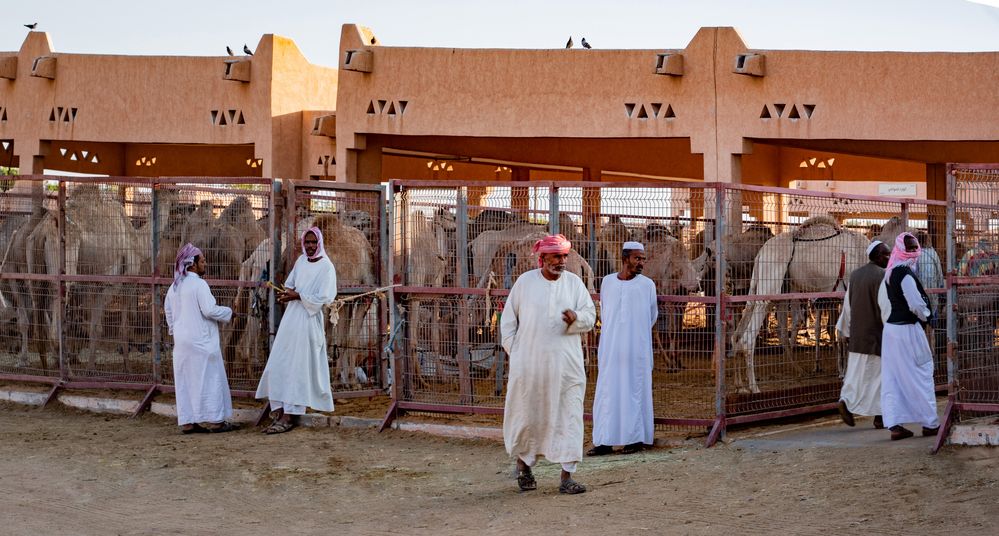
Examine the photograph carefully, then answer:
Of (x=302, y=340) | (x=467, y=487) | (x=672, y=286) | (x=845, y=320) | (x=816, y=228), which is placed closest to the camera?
(x=467, y=487)

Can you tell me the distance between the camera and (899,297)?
9.57 meters

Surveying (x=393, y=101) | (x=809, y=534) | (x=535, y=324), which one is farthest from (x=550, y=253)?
(x=393, y=101)

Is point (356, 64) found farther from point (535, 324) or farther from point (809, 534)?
point (809, 534)

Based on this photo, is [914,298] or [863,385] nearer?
[914,298]

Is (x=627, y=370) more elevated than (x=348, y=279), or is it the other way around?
(x=348, y=279)

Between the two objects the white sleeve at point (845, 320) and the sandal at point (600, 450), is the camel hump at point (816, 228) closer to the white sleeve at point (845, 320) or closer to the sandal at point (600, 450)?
the white sleeve at point (845, 320)

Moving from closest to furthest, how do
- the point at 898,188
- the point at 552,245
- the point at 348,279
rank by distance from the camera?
the point at 552,245, the point at 348,279, the point at 898,188

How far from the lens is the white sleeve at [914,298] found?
31.0 ft

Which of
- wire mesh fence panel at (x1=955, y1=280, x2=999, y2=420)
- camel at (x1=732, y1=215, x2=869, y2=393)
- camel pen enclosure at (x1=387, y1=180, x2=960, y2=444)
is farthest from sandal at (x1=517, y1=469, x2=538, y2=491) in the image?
camel at (x1=732, y1=215, x2=869, y2=393)

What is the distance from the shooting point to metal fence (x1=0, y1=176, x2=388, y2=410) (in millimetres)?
12148

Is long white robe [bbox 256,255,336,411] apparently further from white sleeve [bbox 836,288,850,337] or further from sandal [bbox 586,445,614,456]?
white sleeve [bbox 836,288,850,337]

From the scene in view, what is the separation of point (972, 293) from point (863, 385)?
4.73 feet

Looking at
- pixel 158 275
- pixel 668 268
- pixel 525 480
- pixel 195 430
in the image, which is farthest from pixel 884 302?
pixel 158 275

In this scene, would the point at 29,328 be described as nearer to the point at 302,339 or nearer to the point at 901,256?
the point at 302,339
